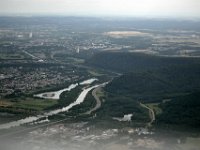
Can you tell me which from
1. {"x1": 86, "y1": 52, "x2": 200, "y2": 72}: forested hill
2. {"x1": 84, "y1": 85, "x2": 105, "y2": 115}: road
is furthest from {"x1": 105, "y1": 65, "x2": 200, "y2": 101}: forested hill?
{"x1": 86, "y1": 52, "x2": 200, "y2": 72}: forested hill

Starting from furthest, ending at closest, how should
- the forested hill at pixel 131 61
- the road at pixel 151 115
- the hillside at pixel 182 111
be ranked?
1. the forested hill at pixel 131 61
2. the hillside at pixel 182 111
3. the road at pixel 151 115

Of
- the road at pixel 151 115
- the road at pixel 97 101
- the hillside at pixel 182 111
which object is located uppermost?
the hillside at pixel 182 111

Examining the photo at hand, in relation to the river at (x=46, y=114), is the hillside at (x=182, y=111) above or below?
above

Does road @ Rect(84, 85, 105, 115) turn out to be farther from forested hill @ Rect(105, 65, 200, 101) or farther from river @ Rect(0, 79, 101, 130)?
forested hill @ Rect(105, 65, 200, 101)

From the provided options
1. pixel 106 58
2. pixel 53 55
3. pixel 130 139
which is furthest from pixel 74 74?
pixel 130 139

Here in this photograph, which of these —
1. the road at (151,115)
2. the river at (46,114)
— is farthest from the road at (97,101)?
the road at (151,115)

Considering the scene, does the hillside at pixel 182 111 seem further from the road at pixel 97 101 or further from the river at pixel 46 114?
the river at pixel 46 114

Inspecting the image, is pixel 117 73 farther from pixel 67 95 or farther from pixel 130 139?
pixel 130 139

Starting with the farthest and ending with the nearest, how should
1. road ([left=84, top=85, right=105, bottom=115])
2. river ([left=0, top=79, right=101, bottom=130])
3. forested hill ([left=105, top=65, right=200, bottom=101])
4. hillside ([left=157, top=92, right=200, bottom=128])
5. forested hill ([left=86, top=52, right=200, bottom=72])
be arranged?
forested hill ([left=86, top=52, right=200, bottom=72])
forested hill ([left=105, top=65, right=200, bottom=101])
road ([left=84, top=85, right=105, bottom=115])
hillside ([left=157, top=92, right=200, bottom=128])
river ([left=0, top=79, right=101, bottom=130])

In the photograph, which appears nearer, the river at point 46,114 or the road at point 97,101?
the river at point 46,114
